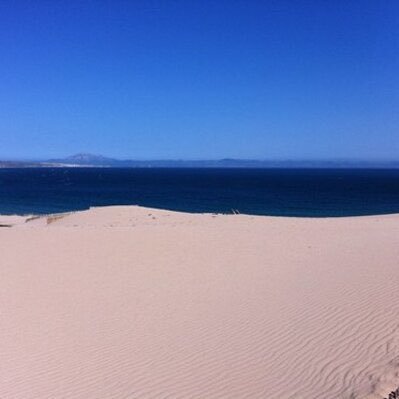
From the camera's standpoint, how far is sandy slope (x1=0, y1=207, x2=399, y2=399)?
6910mm

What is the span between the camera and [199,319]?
32.1ft

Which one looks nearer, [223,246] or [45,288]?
[45,288]

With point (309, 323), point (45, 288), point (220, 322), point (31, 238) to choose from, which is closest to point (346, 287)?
point (309, 323)

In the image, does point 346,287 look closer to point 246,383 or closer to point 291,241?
point 246,383

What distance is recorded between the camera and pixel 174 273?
14.2m

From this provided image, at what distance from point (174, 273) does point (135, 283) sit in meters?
1.66

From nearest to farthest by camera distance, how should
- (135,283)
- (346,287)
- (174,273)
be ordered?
1. (346,287)
2. (135,283)
3. (174,273)

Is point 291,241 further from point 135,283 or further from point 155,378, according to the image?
point 155,378

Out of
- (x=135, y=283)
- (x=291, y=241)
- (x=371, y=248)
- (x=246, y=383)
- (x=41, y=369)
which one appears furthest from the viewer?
(x=291, y=241)

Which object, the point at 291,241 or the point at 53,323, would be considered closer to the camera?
the point at 53,323

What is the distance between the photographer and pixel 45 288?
40.7ft

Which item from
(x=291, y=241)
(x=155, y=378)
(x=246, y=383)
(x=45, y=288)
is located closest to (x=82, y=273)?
(x=45, y=288)

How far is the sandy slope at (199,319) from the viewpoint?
691cm

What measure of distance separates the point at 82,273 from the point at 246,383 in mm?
8718
